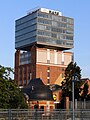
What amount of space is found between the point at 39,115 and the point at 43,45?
5943 inches

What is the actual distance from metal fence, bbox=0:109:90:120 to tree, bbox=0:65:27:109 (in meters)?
17.6

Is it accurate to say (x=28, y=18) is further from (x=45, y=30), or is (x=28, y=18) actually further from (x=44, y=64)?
(x=44, y=64)

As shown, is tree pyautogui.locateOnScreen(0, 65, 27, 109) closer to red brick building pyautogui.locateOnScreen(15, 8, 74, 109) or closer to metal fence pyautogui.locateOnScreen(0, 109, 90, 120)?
metal fence pyautogui.locateOnScreen(0, 109, 90, 120)

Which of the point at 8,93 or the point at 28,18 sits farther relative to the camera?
the point at 28,18

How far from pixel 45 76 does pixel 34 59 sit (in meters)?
10.0

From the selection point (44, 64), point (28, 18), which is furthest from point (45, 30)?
Answer: point (44, 64)

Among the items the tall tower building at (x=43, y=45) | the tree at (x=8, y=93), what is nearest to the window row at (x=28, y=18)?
the tall tower building at (x=43, y=45)

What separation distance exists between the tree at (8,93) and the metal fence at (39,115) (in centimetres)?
1758

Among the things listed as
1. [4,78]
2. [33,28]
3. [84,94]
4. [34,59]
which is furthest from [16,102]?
[33,28]

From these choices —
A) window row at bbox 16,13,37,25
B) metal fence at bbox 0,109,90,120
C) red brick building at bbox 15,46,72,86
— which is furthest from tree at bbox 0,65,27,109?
window row at bbox 16,13,37,25

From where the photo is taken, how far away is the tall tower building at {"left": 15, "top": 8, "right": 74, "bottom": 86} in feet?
583

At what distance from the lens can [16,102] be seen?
53312 mm

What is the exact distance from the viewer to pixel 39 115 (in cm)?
3127

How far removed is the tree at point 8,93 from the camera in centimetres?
4956
